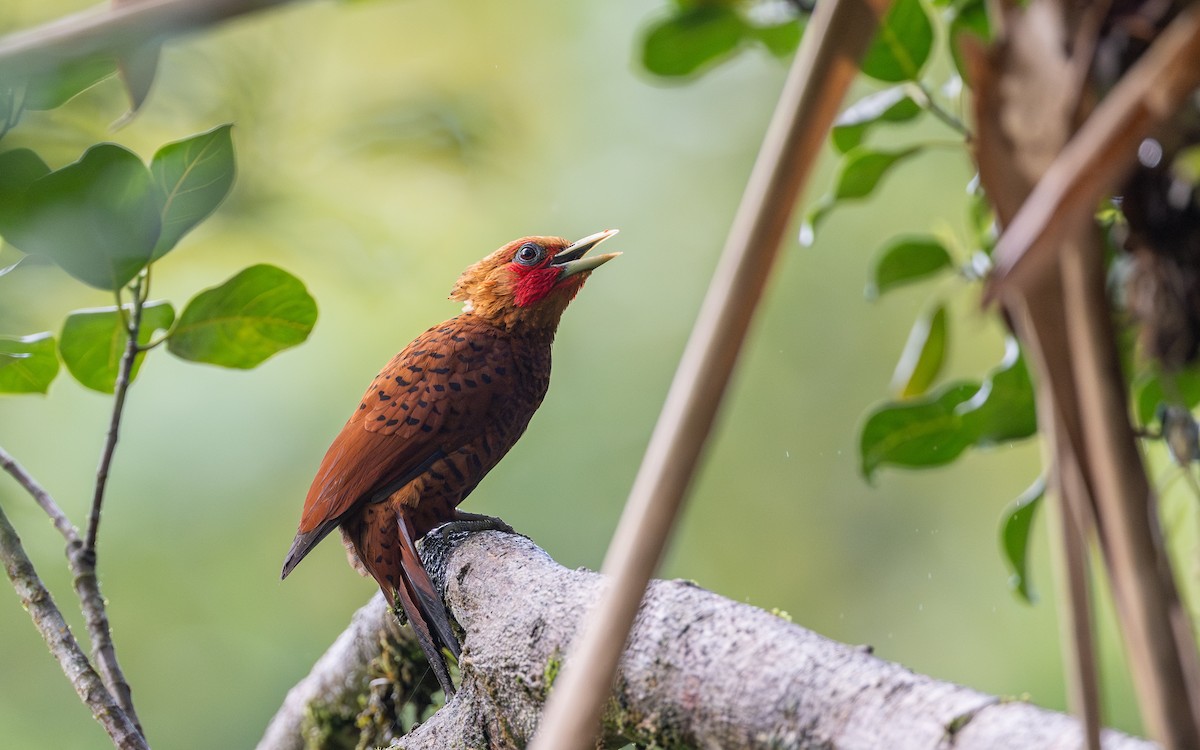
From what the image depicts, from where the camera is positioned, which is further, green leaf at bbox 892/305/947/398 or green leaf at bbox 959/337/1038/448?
green leaf at bbox 892/305/947/398

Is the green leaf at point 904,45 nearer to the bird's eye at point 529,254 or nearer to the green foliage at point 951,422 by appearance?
the green foliage at point 951,422

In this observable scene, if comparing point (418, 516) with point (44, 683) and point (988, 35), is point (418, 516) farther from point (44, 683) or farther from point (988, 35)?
point (44, 683)

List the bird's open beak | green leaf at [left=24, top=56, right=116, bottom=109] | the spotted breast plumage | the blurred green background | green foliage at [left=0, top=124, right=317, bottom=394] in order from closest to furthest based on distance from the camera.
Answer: green leaf at [left=24, top=56, right=116, bottom=109], green foliage at [left=0, top=124, right=317, bottom=394], the spotted breast plumage, the bird's open beak, the blurred green background

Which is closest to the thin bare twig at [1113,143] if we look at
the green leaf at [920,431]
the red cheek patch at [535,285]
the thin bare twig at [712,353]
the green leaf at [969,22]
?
the thin bare twig at [712,353]

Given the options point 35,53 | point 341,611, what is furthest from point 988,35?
point 341,611

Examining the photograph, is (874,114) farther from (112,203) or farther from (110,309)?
(110,309)

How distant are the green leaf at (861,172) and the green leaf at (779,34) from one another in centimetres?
14

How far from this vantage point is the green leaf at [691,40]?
1095 mm

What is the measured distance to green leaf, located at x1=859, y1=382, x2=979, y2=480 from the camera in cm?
116

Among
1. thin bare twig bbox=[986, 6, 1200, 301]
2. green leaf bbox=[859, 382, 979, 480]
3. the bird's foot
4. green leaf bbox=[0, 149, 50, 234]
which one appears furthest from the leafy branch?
thin bare twig bbox=[986, 6, 1200, 301]

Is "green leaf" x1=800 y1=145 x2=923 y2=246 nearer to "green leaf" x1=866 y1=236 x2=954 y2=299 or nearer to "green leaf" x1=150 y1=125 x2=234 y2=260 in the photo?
"green leaf" x1=866 y1=236 x2=954 y2=299

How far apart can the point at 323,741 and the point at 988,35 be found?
141cm

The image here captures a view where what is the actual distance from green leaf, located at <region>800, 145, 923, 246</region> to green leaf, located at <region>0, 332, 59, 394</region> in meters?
0.89

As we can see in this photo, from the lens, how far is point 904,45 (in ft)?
3.49
